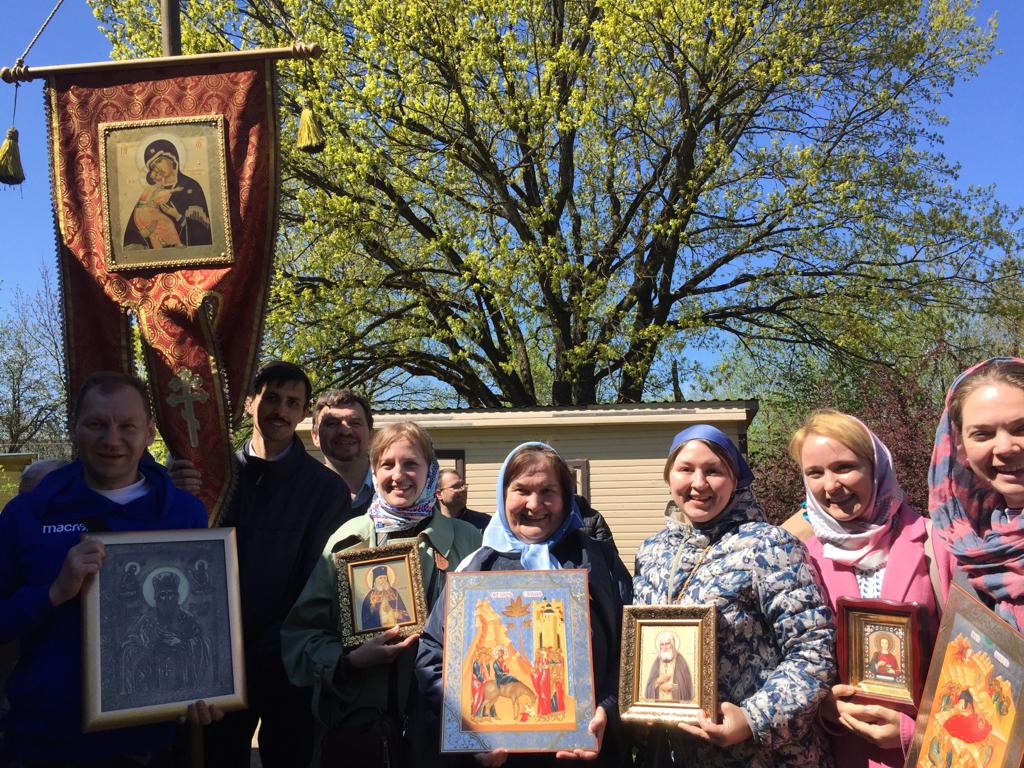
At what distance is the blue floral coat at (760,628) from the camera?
2.95 metres

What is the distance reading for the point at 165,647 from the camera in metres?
3.14

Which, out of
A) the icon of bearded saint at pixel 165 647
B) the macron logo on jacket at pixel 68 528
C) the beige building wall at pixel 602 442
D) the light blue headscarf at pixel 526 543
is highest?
the macron logo on jacket at pixel 68 528

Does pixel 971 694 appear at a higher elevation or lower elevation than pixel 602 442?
higher

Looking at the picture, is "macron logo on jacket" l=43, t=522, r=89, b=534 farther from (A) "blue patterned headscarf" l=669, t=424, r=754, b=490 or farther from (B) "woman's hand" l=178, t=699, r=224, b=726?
(A) "blue patterned headscarf" l=669, t=424, r=754, b=490

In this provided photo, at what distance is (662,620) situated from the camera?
304cm

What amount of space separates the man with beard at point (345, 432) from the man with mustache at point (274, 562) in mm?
538

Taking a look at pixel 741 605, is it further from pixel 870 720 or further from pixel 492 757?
pixel 492 757

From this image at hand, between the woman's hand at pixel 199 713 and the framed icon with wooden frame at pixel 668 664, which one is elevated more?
the framed icon with wooden frame at pixel 668 664

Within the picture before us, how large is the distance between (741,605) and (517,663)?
0.78 meters

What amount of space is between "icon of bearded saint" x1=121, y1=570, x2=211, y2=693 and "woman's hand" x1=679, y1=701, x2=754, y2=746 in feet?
5.38

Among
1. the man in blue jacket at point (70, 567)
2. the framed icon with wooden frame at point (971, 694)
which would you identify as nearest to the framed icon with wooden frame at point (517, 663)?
the man in blue jacket at point (70, 567)

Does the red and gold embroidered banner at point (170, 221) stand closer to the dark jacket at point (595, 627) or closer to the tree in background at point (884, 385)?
the dark jacket at point (595, 627)

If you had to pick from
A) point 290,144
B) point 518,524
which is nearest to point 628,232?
point 290,144

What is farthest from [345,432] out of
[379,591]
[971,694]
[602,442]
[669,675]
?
[602,442]
